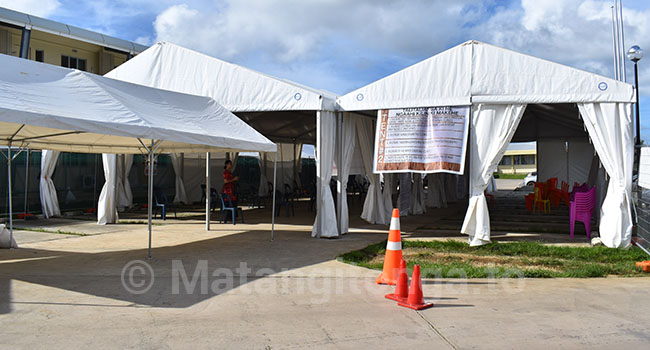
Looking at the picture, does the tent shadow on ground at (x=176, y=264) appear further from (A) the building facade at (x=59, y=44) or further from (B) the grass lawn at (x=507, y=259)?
(A) the building facade at (x=59, y=44)

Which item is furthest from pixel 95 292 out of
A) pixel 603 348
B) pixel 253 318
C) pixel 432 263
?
pixel 603 348

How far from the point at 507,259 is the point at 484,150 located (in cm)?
209

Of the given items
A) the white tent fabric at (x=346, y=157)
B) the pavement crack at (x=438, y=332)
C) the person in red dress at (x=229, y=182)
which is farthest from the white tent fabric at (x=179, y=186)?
the pavement crack at (x=438, y=332)

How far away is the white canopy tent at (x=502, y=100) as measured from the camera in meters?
7.80

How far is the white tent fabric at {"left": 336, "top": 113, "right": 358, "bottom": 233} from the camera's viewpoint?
9688 mm

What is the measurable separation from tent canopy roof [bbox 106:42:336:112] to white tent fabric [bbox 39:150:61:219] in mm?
3627

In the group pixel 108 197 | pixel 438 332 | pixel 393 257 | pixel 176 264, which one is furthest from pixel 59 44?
pixel 438 332

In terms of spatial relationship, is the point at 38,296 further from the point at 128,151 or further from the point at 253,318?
the point at 128,151

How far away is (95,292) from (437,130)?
19.8 ft

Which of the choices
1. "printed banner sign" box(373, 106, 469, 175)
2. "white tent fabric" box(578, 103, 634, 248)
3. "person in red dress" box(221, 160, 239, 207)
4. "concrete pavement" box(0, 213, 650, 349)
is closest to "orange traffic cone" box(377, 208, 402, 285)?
"concrete pavement" box(0, 213, 650, 349)

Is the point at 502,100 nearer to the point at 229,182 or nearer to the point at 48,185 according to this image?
the point at 229,182

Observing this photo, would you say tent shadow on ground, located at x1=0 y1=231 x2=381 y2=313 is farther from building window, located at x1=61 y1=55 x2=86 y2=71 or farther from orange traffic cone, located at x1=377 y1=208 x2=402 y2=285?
building window, located at x1=61 y1=55 x2=86 y2=71

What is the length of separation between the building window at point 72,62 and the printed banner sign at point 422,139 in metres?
17.5

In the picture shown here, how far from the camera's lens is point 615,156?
25.7 ft
